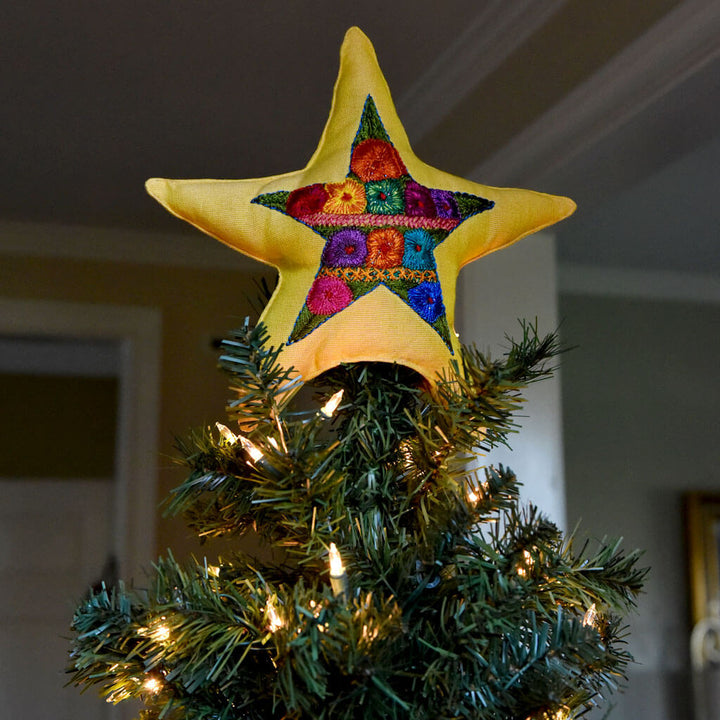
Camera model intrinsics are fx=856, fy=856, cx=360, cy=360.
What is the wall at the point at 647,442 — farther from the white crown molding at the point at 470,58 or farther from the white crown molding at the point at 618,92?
the white crown molding at the point at 618,92

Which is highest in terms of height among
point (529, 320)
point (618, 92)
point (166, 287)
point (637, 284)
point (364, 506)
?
point (637, 284)

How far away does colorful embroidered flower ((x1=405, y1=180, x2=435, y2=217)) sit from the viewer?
0.67 metres

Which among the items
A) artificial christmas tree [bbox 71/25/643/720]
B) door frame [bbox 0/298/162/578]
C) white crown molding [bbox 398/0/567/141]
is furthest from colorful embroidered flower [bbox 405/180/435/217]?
door frame [bbox 0/298/162/578]

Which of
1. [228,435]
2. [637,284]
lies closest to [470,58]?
[228,435]

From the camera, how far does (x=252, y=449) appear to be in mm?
566

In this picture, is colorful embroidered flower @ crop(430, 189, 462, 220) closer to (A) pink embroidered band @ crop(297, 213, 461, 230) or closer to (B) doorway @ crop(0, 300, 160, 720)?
(A) pink embroidered band @ crop(297, 213, 461, 230)

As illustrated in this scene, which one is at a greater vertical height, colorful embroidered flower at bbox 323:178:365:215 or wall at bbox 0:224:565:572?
wall at bbox 0:224:565:572

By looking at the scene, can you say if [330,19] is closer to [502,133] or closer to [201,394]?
[502,133]

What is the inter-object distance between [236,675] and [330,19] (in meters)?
1.39

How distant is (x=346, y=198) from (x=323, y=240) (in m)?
0.04

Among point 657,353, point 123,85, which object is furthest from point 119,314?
point 657,353

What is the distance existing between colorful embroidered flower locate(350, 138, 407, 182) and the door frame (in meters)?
2.33

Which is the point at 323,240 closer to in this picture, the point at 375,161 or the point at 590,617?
the point at 375,161

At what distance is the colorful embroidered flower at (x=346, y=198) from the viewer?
2.17 feet
